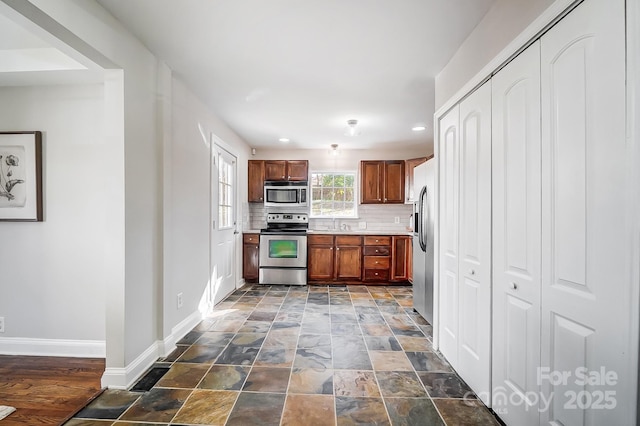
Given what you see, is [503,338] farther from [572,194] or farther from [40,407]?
[40,407]

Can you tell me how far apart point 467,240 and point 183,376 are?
2.21m

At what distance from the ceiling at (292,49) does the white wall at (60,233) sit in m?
0.21

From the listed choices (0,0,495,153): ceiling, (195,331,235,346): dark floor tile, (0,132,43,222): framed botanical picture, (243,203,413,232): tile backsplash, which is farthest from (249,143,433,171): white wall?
(195,331,235,346): dark floor tile

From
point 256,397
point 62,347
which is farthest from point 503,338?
point 62,347

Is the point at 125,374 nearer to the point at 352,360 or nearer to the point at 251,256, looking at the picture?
the point at 352,360

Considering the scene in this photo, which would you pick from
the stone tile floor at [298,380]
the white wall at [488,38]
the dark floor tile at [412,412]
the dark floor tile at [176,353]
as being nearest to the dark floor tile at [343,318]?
the stone tile floor at [298,380]

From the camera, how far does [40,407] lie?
1.67 m

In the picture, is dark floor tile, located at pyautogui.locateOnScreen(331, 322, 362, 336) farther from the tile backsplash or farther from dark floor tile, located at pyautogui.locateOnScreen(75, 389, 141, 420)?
the tile backsplash

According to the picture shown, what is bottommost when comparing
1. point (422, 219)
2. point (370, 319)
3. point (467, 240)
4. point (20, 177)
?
point (370, 319)

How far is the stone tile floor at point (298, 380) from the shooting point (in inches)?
62.7

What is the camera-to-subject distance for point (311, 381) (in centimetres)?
193

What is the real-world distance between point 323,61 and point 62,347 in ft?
10.3

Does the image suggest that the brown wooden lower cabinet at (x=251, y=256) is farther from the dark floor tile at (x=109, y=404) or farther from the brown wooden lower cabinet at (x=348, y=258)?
the dark floor tile at (x=109, y=404)

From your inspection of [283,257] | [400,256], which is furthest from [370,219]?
[283,257]
